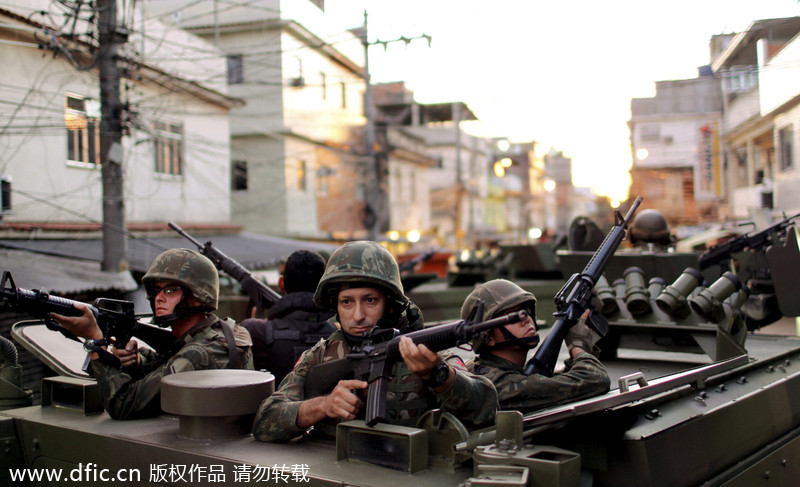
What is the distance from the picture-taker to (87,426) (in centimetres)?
360

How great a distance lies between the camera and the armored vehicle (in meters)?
2.70

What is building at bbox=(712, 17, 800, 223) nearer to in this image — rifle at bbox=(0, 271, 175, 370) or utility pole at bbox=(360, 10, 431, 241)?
rifle at bbox=(0, 271, 175, 370)

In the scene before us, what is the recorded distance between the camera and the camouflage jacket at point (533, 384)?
332 centimetres

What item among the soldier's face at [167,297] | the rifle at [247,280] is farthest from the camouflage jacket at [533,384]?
the rifle at [247,280]

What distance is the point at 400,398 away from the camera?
121 inches

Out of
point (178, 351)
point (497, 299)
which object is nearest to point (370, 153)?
point (178, 351)

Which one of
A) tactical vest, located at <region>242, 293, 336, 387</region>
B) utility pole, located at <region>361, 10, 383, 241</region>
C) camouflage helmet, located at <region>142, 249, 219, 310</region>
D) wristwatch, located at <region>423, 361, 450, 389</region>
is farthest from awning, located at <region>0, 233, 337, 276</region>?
wristwatch, located at <region>423, 361, 450, 389</region>

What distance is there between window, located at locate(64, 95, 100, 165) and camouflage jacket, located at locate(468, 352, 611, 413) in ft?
35.3

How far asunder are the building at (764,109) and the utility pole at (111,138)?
8.44 metres

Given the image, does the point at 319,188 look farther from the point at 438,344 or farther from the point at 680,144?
the point at 438,344

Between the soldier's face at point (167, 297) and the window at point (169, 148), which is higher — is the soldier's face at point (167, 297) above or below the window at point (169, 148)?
below

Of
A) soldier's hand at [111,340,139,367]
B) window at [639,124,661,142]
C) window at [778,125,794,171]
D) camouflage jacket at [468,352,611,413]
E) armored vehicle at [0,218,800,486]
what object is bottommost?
armored vehicle at [0,218,800,486]

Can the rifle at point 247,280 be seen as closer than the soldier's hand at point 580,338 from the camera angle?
No

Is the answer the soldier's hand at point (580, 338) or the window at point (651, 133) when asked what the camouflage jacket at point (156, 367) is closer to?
the soldier's hand at point (580, 338)
